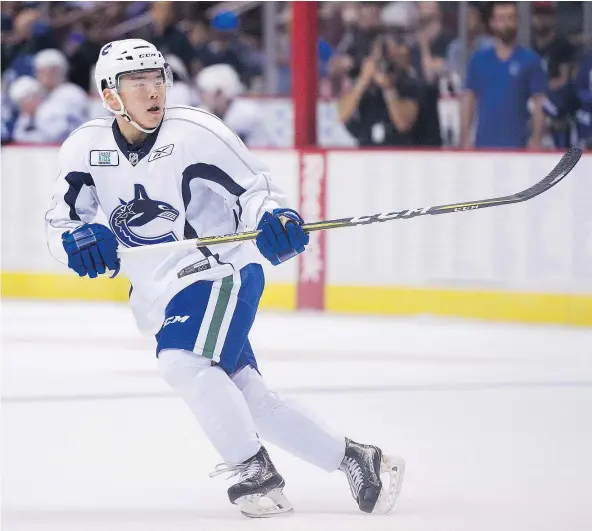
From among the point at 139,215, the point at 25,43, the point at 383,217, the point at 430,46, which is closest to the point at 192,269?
the point at 139,215

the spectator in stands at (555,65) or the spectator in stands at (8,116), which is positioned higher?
the spectator in stands at (555,65)

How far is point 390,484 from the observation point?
3.40 metres

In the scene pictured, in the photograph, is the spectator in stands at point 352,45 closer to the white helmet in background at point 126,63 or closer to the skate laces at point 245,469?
the white helmet in background at point 126,63

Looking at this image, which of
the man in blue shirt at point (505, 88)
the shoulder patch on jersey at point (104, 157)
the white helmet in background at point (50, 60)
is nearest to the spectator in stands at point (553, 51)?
the man in blue shirt at point (505, 88)

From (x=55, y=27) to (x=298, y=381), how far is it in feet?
18.5

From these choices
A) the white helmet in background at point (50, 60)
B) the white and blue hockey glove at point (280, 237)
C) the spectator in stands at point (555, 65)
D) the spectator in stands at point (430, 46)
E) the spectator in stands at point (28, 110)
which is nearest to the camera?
the white and blue hockey glove at point (280, 237)

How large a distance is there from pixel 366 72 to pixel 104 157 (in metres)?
4.29

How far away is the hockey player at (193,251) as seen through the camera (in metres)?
3.27

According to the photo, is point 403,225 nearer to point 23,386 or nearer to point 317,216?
point 317,216

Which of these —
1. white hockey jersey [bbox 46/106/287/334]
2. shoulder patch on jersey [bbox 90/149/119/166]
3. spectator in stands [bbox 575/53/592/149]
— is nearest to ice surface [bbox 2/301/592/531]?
white hockey jersey [bbox 46/106/287/334]

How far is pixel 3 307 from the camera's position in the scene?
289 inches

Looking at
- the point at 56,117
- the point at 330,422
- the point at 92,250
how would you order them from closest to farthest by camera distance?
1. the point at 92,250
2. the point at 330,422
3. the point at 56,117

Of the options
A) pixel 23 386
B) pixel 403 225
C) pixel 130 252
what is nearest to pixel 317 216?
pixel 403 225

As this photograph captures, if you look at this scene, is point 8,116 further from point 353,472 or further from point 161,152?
point 353,472
